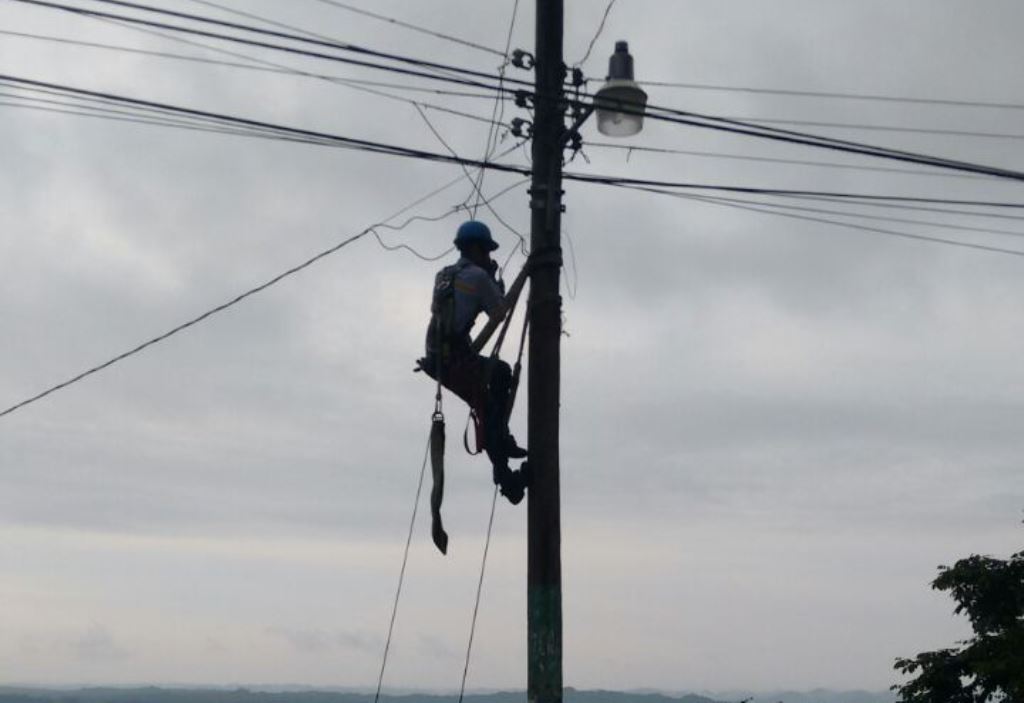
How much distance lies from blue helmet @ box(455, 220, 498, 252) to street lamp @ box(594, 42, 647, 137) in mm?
1107

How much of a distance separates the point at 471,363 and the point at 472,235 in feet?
3.30

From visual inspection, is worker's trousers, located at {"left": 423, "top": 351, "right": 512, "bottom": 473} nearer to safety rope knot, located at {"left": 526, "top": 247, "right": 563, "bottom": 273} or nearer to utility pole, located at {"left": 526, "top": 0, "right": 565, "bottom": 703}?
utility pole, located at {"left": 526, "top": 0, "right": 565, "bottom": 703}

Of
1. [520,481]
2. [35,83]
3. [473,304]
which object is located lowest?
[520,481]

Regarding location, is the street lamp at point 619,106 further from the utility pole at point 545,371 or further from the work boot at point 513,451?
the work boot at point 513,451

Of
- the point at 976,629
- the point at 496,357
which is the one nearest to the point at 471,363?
the point at 496,357

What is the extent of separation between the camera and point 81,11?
995cm

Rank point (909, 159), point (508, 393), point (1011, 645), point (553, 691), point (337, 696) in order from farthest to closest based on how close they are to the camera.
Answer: point (337, 696) → point (1011, 645) → point (909, 159) → point (508, 393) → point (553, 691)

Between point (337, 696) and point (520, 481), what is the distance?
19094cm

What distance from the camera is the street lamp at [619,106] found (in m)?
9.49

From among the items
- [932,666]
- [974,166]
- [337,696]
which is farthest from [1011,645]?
[337,696]

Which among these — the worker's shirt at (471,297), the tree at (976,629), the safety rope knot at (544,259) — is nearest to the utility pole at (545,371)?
the safety rope knot at (544,259)

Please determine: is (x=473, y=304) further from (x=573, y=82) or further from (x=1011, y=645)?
(x=1011, y=645)

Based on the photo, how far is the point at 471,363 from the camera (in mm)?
9367

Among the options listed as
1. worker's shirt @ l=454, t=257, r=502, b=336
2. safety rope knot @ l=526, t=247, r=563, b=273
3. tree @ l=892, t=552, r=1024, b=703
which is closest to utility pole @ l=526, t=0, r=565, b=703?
safety rope knot @ l=526, t=247, r=563, b=273
